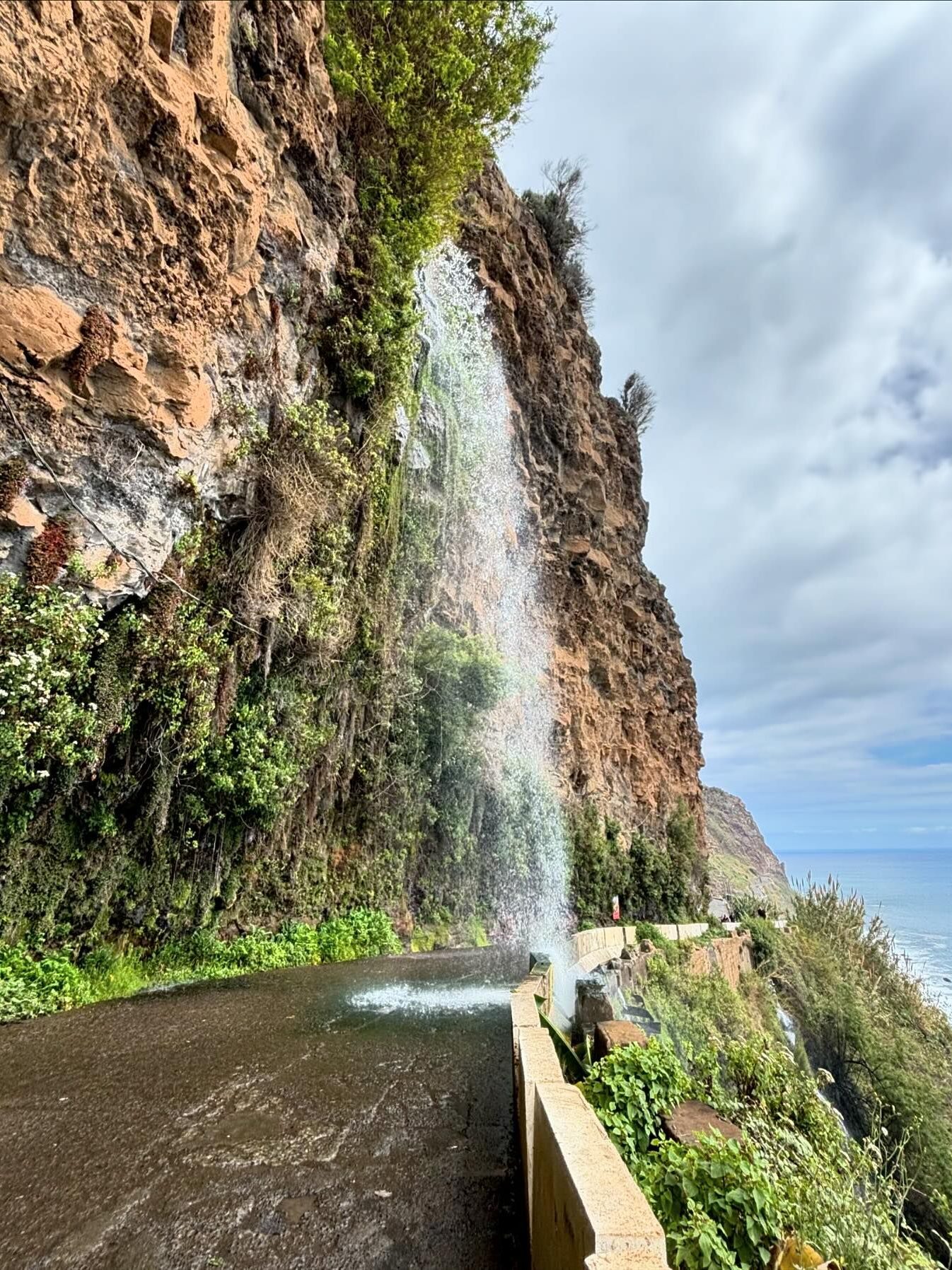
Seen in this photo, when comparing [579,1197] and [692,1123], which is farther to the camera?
[692,1123]

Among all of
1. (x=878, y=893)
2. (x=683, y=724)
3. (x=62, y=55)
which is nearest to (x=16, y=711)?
(x=62, y=55)

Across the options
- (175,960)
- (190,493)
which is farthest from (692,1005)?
(190,493)

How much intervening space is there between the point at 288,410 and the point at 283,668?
415 centimetres

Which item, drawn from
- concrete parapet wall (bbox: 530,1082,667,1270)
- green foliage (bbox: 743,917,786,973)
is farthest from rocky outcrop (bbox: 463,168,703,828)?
concrete parapet wall (bbox: 530,1082,667,1270)

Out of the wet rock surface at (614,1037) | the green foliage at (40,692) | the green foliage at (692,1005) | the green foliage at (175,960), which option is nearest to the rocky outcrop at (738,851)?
the green foliage at (692,1005)

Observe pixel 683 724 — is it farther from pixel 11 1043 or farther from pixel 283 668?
pixel 11 1043

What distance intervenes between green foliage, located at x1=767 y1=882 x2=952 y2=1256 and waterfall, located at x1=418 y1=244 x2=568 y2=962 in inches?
335

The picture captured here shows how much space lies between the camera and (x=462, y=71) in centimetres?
1185

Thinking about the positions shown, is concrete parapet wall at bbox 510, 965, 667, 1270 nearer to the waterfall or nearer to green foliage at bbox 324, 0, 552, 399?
green foliage at bbox 324, 0, 552, 399

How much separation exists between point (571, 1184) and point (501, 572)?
18.2 m

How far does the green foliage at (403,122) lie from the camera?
37.5 ft

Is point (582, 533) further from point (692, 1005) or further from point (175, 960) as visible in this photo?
point (175, 960)

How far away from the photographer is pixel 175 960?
8.96m

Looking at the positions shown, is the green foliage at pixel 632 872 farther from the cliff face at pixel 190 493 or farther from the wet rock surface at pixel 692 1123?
the wet rock surface at pixel 692 1123
